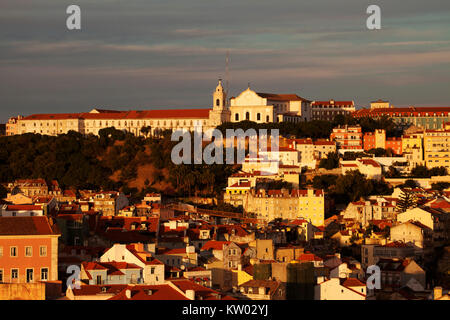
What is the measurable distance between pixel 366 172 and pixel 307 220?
14.6 m

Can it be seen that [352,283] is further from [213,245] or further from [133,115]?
[133,115]

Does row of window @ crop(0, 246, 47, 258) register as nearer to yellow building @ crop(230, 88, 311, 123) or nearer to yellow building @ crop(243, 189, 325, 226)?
yellow building @ crop(243, 189, 325, 226)

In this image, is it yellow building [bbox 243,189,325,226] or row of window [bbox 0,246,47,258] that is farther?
yellow building [bbox 243,189,325,226]

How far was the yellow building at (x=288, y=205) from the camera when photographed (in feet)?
249

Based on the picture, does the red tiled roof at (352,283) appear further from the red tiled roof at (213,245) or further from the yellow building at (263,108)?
the yellow building at (263,108)

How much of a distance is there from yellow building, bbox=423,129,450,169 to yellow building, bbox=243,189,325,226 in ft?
60.7

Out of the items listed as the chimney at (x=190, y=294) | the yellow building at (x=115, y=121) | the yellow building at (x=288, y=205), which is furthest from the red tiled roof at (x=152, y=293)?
the yellow building at (x=115, y=121)

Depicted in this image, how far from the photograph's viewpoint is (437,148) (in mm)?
93250

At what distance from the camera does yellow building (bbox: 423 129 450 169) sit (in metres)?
91.9

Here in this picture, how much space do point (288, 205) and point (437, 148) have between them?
22.5m

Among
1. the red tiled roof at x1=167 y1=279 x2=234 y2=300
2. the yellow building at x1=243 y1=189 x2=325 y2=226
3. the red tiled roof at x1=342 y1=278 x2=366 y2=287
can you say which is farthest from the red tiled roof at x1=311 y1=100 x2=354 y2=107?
the red tiled roof at x1=167 y1=279 x2=234 y2=300

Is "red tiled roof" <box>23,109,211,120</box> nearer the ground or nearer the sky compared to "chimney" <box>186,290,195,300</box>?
nearer the sky

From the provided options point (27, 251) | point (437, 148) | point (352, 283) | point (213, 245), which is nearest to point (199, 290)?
point (27, 251)
